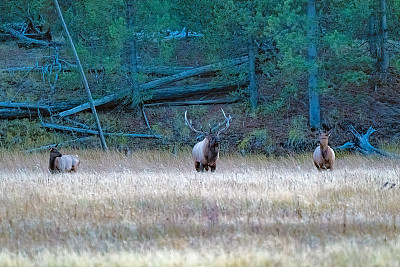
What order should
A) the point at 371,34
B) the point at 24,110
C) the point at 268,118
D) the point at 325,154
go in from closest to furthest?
1. the point at 325,154
2. the point at 371,34
3. the point at 268,118
4. the point at 24,110

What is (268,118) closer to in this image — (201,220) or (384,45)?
(384,45)

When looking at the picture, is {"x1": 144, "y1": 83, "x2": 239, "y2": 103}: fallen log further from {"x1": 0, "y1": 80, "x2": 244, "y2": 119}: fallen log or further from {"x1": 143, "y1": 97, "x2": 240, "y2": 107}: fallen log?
{"x1": 143, "y1": 97, "x2": 240, "y2": 107}: fallen log

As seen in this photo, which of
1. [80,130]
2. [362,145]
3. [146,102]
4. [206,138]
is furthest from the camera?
[146,102]

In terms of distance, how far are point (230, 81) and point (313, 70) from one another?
14.4 feet

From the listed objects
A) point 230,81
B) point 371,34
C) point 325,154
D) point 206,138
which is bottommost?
point 325,154

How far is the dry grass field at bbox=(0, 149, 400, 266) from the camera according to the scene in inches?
270

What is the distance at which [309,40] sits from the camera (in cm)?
2134

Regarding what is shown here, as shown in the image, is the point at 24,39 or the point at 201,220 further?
the point at 24,39

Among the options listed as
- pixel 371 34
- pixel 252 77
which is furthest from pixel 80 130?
pixel 371 34

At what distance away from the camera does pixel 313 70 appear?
2184 cm

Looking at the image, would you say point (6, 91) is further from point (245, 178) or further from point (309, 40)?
point (245, 178)

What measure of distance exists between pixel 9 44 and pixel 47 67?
9.23m

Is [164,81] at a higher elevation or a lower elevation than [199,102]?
higher

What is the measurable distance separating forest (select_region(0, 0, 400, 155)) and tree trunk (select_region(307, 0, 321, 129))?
0.11 ft
